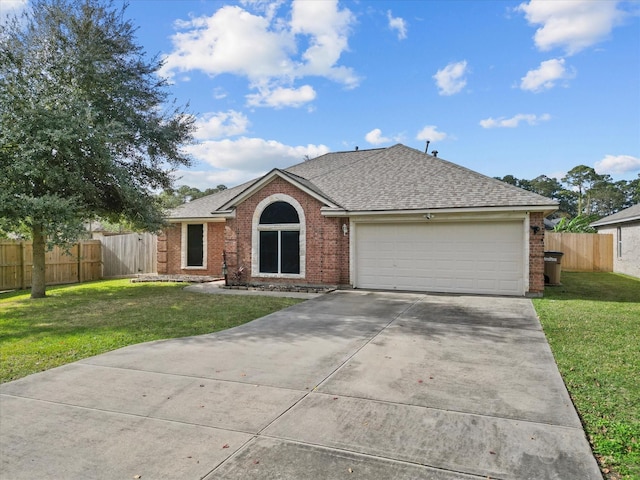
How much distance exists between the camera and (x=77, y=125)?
11219 millimetres

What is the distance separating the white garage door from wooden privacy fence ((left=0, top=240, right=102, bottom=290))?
10573 mm

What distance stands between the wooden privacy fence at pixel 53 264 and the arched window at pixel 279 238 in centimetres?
660

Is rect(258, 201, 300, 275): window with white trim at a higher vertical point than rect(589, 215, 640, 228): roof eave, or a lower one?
lower

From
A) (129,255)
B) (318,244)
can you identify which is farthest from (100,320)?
(129,255)

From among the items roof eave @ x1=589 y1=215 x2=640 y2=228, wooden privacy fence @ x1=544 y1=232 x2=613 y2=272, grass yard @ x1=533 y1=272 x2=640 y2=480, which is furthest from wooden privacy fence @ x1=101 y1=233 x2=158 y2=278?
roof eave @ x1=589 y1=215 x2=640 y2=228

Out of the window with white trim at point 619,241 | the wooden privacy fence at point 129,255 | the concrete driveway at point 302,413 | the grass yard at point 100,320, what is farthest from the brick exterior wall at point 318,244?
the window with white trim at point 619,241

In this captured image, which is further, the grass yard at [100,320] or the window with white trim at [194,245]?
the window with white trim at [194,245]

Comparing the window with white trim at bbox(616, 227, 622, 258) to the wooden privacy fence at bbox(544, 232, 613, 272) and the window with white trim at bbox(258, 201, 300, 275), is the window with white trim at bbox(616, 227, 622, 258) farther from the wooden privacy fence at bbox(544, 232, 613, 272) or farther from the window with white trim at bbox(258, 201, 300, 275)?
the window with white trim at bbox(258, 201, 300, 275)

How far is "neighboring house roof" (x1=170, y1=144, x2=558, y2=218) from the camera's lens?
1256 cm

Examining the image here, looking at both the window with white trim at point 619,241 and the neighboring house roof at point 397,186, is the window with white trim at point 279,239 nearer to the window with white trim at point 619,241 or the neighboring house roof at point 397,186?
the neighboring house roof at point 397,186

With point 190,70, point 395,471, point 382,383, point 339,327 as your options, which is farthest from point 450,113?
point 395,471

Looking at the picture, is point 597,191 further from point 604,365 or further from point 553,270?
point 604,365

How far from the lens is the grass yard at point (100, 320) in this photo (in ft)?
20.8

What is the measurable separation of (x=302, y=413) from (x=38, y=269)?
12.8m
